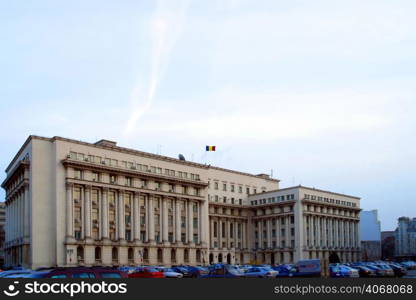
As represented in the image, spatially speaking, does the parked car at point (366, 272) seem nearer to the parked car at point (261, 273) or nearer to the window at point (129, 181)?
the parked car at point (261, 273)

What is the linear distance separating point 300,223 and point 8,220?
59790 mm

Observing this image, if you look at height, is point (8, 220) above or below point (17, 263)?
above

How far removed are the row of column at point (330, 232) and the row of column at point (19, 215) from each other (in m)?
60.4

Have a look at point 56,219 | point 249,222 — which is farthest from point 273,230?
→ point 56,219

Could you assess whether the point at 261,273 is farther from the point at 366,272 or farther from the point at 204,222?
the point at 204,222

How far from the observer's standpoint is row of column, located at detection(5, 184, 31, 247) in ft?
295

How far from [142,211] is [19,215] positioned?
21033 mm

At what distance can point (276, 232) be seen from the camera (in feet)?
420

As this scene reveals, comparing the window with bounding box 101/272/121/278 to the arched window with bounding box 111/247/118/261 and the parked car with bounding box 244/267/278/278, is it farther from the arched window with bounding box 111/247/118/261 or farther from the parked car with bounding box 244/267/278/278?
the arched window with bounding box 111/247/118/261

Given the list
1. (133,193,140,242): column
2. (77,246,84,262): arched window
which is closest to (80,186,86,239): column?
(77,246,84,262): arched window

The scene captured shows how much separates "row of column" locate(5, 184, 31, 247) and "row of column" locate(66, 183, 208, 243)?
6.53 metres

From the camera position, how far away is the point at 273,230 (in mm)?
129000

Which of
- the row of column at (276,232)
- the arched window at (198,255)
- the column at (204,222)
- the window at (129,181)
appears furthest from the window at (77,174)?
the row of column at (276,232)

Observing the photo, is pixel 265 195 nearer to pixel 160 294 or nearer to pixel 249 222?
pixel 249 222
